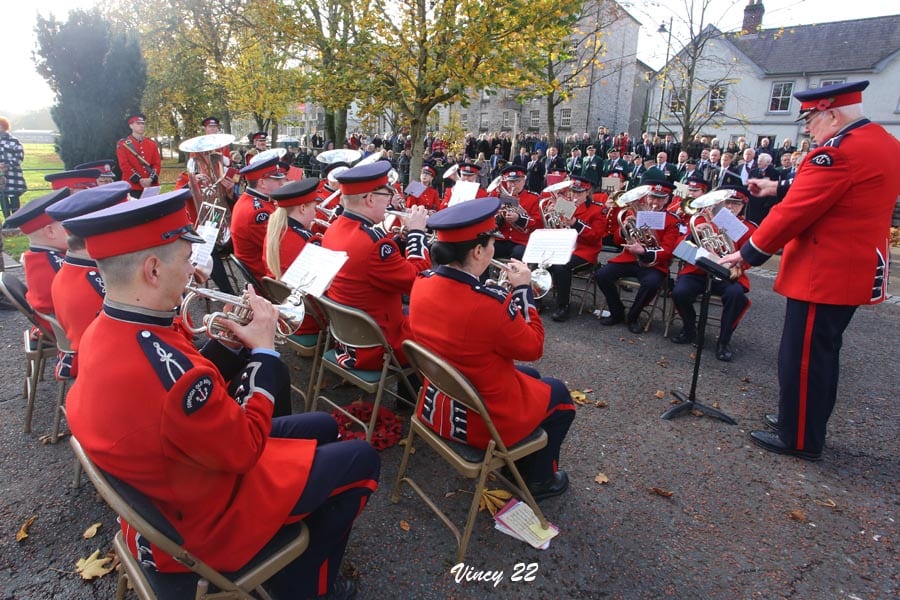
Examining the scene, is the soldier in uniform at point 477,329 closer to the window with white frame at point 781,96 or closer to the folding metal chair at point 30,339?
the folding metal chair at point 30,339

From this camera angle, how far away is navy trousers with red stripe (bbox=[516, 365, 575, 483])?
2.78 meters

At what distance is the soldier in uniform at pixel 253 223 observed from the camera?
15.6 feet

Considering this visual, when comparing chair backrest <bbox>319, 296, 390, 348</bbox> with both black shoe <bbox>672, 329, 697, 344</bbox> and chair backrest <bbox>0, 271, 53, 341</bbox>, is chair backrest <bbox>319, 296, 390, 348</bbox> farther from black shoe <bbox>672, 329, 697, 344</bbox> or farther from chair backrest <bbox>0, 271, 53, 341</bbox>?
black shoe <bbox>672, 329, 697, 344</bbox>

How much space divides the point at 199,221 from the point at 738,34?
50.9 feet

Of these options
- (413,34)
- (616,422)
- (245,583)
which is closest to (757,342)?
(616,422)

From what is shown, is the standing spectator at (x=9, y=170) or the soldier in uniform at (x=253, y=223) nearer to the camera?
the soldier in uniform at (x=253, y=223)

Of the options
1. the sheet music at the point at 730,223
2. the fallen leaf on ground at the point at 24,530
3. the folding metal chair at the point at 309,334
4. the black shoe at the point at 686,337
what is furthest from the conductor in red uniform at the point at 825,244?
the fallen leaf on ground at the point at 24,530

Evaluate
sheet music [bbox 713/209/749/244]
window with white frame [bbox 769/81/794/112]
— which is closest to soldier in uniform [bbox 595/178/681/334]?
sheet music [bbox 713/209/749/244]

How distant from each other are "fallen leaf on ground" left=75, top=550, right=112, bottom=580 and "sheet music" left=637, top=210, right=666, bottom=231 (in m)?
5.73

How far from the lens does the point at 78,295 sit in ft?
9.02

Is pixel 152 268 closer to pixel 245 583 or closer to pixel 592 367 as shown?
pixel 245 583

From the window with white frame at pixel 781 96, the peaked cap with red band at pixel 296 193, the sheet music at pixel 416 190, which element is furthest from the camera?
the window with white frame at pixel 781 96

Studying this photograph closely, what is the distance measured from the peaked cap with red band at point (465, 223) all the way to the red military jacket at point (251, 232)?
2.83 metres

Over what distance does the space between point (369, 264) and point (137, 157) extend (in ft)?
24.4
